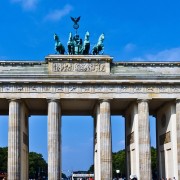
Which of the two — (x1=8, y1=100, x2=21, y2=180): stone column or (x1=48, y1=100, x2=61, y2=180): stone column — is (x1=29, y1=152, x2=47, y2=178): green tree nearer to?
(x1=48, y1=100, x2=61, y2=180): stone column

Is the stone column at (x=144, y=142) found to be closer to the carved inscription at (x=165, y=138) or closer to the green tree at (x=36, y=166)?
the carved inscription at (x=165, y=138)

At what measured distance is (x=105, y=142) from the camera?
5812 centimetres

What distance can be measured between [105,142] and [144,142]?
196 inches

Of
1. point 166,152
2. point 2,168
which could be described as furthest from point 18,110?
point 2,168

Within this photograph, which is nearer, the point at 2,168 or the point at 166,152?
the point at 166,152

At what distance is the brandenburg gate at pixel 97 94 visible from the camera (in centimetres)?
5759

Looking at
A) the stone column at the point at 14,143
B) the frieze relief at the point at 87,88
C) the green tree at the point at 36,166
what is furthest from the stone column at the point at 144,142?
the green tree at the point at 36,166

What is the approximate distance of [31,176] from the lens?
160 metres

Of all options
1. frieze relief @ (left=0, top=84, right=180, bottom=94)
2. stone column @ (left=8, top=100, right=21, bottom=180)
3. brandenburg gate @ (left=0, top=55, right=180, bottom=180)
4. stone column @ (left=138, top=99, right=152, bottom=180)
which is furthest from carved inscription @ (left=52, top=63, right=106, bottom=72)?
stone column @ (left=138, top=99, right=152, bottom=180)

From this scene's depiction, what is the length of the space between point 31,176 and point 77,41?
106229 mm

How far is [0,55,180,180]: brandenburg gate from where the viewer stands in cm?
5759

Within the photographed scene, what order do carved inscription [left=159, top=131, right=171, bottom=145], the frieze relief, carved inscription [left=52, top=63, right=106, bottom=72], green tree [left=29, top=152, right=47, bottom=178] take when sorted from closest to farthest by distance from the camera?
1. the frieze relief
2. carved inscription [left=52, top=63, right=106, bottom=72]
3. carved inscription [left=159, top=131, right=171, bottom=145]
4. green tree [left=29, top=152, right=47, bottom=178]

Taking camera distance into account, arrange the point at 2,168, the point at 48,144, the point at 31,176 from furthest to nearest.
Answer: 1. the point at 31,176
2. the point at 2,168
3. the point at 48,144

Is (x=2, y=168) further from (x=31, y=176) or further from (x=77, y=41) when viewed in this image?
(x=77, y=41)
